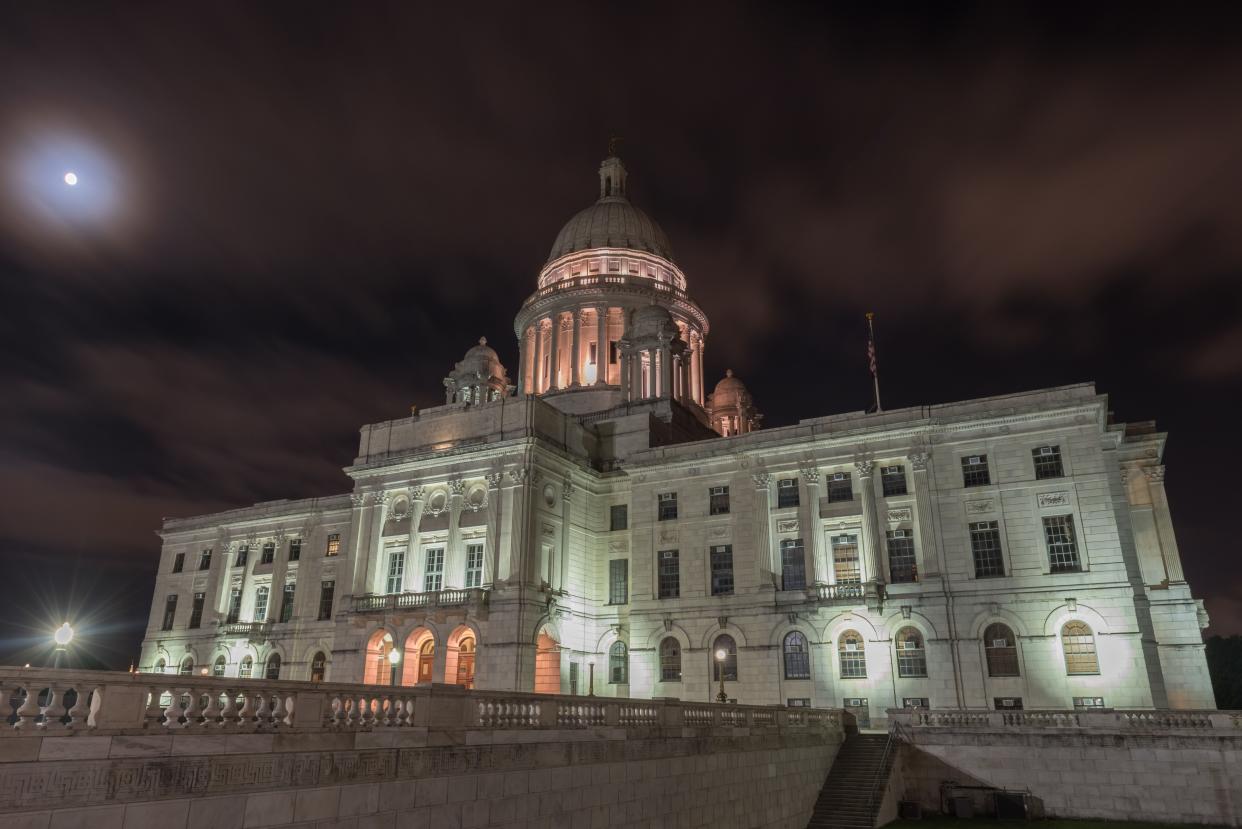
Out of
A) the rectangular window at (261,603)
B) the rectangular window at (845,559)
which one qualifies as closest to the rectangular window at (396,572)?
the rectangular window at (261,603)

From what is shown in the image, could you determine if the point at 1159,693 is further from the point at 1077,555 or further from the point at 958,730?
the point at 958,730

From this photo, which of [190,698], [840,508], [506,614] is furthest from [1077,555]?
[190,698]

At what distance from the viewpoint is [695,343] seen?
76375mm

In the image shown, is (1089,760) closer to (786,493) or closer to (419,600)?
(786,493)

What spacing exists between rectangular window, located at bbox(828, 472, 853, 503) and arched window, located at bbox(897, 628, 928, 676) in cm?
771

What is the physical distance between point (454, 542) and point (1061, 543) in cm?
3255

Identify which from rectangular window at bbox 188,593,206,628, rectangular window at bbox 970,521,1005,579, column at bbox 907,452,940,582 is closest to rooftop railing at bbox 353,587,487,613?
column at bbox 907,452,940,582

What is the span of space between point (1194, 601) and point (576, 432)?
1421 inches

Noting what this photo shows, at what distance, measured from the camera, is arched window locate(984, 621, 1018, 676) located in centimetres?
4112

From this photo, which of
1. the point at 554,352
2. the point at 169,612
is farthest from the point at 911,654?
the point at 169,612

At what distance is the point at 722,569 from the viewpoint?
49.5 meters

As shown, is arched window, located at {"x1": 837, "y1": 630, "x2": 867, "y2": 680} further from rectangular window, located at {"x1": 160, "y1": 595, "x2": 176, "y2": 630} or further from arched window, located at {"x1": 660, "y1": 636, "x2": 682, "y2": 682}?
rectangular window, located at {"x1": 160, "y1": 595, "x2": 176, "y2": 630}

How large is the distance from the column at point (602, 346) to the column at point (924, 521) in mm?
30269

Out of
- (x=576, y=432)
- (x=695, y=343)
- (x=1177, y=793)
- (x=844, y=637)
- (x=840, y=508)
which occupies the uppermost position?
(x=695, y=343)
